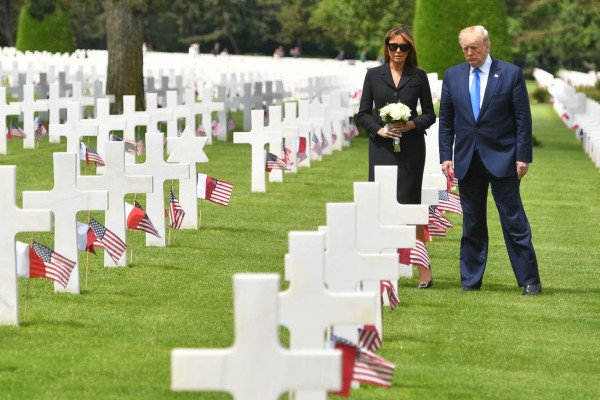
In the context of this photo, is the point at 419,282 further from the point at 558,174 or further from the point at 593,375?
the point at 558,174

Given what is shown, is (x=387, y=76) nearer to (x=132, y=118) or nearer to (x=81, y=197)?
(x=81, y=197)

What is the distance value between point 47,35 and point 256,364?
55.6 m

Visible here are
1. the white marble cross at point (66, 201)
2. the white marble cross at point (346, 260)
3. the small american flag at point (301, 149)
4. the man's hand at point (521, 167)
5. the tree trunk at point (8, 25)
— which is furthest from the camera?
the tree trunk at point (8, 25)

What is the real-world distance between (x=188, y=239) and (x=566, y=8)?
6970 cm

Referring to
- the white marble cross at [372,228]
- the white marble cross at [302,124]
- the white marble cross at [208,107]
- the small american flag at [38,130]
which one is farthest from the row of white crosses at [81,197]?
the white marble cross at [208,107]

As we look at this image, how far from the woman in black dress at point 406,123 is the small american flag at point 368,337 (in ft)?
12.2

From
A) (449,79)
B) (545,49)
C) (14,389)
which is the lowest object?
(545,49)

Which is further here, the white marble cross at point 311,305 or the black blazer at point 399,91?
the black blazer at point 399,91

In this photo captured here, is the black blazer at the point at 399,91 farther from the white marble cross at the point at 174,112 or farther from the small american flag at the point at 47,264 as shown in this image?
the white marble cross at the point at 174,112

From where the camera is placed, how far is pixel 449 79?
1180cm

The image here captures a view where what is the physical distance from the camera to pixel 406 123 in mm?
11914

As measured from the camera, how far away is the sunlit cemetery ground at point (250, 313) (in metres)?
8.62

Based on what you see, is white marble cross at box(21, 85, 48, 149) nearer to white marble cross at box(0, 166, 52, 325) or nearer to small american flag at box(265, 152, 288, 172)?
Answer: small american flag at box(265, 152, 288, 172)

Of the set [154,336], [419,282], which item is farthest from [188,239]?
[154,336]
